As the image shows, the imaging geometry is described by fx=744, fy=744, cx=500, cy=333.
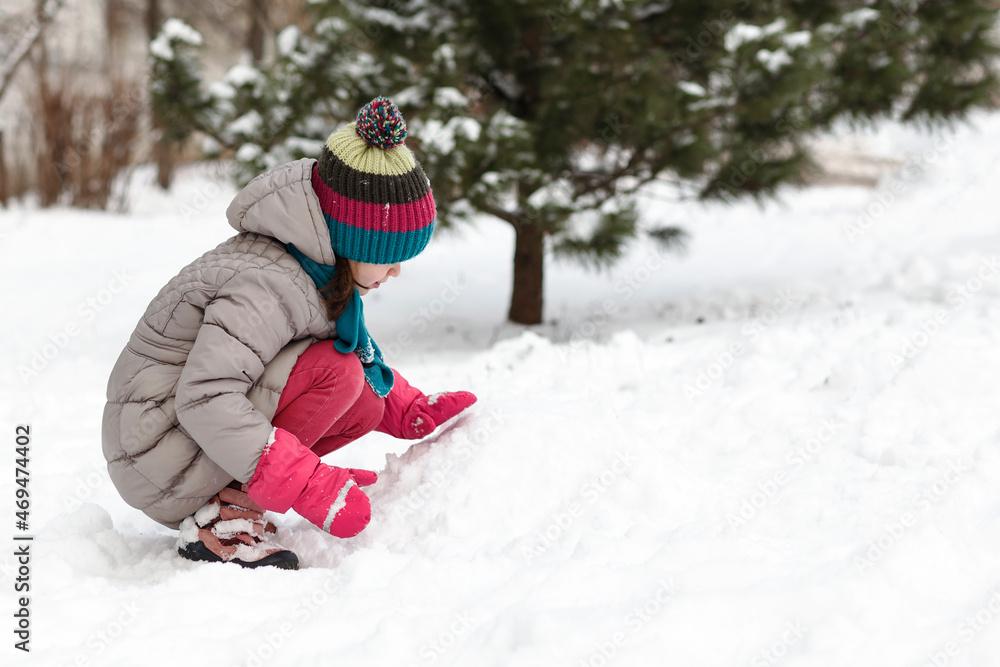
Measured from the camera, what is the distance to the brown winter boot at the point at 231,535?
1.58 m

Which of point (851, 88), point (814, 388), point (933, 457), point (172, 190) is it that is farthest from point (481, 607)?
point (172, 190)

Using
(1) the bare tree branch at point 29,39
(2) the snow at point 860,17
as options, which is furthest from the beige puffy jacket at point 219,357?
(1) the bare tree branch at point 29,39

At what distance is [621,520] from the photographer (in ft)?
5.35

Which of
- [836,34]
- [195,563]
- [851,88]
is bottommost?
[195,563]

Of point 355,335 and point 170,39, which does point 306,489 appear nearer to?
point 355,335

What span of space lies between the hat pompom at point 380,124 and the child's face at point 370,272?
0.26m

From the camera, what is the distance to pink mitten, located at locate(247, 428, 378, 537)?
1.47 metres

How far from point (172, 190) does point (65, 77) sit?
2.81 meters

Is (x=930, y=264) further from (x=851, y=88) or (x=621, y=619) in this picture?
(x=621, y=619)

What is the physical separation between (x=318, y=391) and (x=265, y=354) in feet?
0.61

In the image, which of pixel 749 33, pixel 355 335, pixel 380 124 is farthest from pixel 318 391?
pixel 749 33

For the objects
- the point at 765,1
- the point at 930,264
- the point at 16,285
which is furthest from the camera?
the point at 16,285

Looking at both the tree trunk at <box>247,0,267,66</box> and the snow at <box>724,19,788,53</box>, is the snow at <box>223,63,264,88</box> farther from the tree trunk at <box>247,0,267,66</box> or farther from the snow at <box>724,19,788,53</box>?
the tree trunk at <box>247,0,267,66</box>

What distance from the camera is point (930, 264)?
423 centimetres
